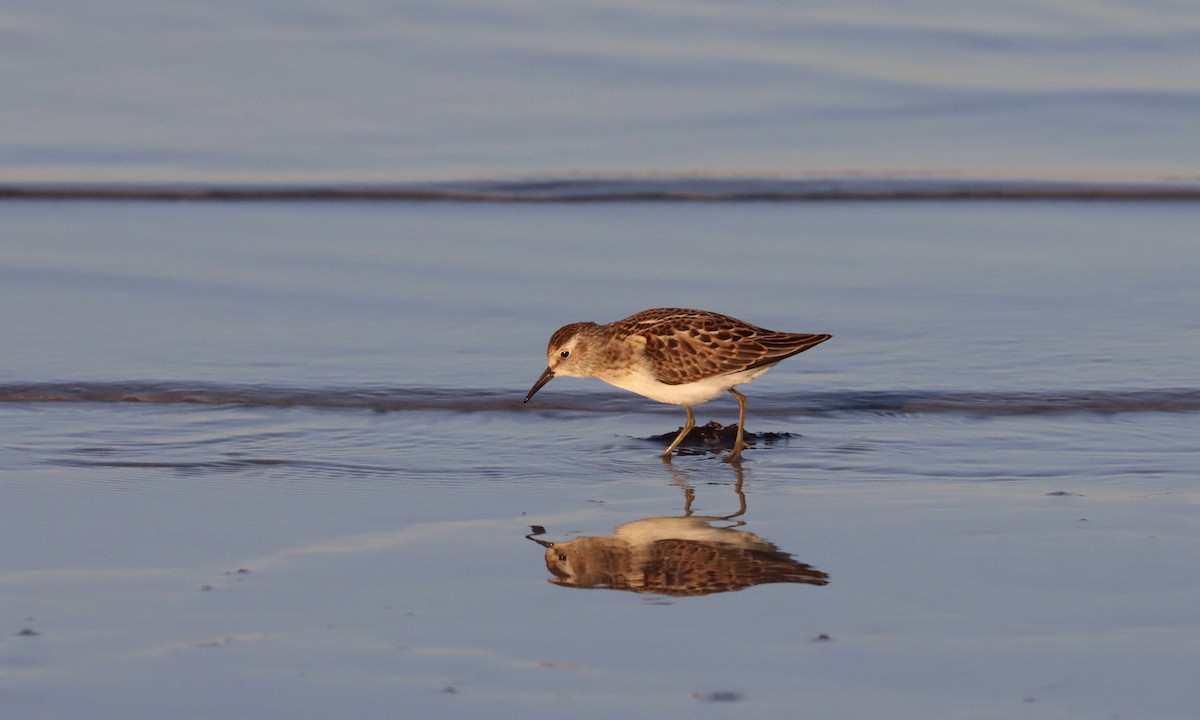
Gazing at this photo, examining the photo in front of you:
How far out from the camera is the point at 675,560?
18.0ft

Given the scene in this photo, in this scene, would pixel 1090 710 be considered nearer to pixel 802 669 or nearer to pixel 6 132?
pixel 802 669

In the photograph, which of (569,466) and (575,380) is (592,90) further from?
(569,466)

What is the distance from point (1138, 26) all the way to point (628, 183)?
8.55 metres

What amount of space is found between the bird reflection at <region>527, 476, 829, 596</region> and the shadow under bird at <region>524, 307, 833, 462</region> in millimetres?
1426

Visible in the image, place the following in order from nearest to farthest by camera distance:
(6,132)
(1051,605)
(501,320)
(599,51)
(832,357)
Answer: (1051,605)
(832,357)
(501,320)
(6,132)
(599,51)

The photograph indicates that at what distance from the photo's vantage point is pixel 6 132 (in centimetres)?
1543

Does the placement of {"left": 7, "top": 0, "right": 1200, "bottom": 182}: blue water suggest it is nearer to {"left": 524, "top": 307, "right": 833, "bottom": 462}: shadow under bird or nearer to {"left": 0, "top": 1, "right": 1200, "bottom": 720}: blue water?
{"left": 0, "top": 1, "right": 1200, "bottom": 720}: blue water

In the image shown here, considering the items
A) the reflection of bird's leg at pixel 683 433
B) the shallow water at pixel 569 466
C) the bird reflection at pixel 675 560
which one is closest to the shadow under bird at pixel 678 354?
the reflection of bird's leg at pixel 683 433

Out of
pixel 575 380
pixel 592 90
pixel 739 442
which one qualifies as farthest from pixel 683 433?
pixel 592 90

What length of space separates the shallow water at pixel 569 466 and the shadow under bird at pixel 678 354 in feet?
0.89

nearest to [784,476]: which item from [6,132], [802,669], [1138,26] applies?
[802,669]

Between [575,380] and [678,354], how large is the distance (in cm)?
146

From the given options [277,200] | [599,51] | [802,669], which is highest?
[599,51]

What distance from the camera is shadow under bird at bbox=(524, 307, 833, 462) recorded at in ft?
24.4
